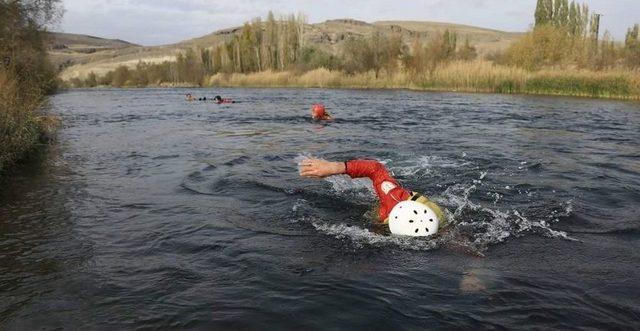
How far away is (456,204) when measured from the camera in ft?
28.2

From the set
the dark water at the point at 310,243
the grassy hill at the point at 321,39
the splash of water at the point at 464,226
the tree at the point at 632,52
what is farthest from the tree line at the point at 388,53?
the grassy hill at the point at 321,39

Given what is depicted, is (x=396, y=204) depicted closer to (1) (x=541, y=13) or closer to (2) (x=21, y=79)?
(2) (x=21, y=79)

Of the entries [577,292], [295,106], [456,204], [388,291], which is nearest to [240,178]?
[456,204]

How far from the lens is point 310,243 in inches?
266

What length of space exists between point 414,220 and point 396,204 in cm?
42

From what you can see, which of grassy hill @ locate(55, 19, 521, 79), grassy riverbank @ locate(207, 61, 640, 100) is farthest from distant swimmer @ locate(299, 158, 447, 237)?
grassy hill @ locate(55, 19, 521, 79)

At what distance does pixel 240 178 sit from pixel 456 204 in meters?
4.43

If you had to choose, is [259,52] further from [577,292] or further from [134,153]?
[577,292]

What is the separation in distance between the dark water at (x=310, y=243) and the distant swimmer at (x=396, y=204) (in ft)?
0.68

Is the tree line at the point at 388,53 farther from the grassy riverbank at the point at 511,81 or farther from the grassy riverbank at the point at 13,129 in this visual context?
the grassy riverbank at the point at 13,129

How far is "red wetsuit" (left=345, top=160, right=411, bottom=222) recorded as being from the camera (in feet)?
22.5

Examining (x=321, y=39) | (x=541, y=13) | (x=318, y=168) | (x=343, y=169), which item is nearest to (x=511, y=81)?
(x=541, y=13)

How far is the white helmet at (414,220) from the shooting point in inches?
250

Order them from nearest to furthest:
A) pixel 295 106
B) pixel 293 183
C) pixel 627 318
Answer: pixel 627 318 → pixel 293 183 → pixel 295 106
